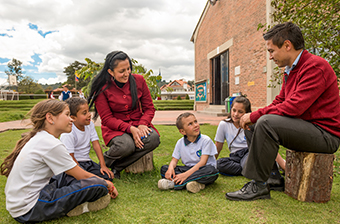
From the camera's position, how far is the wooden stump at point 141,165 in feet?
9.86

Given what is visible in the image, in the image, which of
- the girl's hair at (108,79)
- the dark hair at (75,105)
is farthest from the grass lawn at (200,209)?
the girl's hair at (108,79)

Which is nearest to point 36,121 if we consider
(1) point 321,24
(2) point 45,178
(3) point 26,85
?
(2) point 45,178

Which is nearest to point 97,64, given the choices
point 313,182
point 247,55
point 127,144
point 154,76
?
point 154,76

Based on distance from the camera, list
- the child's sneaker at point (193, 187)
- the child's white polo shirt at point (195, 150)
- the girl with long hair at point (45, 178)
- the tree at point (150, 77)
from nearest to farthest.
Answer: the girl with long hair at point (45, 178) → the child's sneaker at point (193, 187) → the child's white polo shirt at point (195, 150) → the tree at point (150, 77)

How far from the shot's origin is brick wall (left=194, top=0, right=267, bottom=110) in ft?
32.6

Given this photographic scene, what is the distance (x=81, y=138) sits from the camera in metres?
2.78

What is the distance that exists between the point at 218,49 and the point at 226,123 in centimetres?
1200

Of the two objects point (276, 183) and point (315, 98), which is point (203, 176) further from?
point (315, 98)

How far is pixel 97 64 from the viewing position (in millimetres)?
4777

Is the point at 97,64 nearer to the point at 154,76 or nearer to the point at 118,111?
the point at 154,76

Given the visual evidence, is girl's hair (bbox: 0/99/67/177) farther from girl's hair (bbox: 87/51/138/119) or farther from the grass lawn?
girl's hair (bbox: 87/51/138/119)

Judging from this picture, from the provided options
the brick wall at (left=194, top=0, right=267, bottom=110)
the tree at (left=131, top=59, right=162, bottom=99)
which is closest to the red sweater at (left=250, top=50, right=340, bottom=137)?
the tree at (left=131, top=59, right=162, bottom=99)

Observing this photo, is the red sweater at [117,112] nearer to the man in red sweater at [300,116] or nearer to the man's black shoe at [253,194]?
the man's black shoe at [253,194]

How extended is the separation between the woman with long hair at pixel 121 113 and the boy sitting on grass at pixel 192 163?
1.20ft
